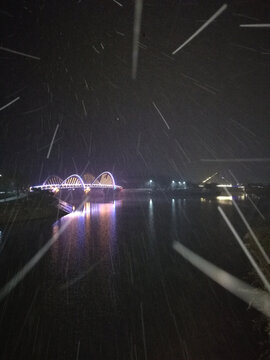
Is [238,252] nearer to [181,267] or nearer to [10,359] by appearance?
[181,267]

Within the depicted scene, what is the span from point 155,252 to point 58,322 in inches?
372

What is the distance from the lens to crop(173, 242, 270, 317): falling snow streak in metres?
7.68

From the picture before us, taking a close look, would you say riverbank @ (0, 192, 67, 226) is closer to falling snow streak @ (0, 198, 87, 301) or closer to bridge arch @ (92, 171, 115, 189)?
falling snow streak @ (0, 198, 87, 301)

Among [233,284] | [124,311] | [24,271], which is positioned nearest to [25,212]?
[24,271]

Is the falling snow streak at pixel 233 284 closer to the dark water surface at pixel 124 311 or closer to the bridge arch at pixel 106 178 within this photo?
the dark water surface at pixel 124 311

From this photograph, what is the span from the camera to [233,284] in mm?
10000

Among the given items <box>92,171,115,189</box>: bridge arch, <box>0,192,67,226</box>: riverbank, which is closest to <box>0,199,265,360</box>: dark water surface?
<box>0,192,67,226</box>: riverbank

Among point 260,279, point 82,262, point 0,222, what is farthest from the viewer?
point 0,222

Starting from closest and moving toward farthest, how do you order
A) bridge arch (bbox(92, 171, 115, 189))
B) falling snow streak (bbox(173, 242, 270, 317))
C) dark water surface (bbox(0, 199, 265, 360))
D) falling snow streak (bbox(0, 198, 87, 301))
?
dark water surface (bbox(0, 199, 265, 360))
falling snow streak (bbox(173, 242, 270, 317))
falling snow streak (bbox(0, 198, 87, 301))
bridge arch (bbox(92, 171, 115, 189))

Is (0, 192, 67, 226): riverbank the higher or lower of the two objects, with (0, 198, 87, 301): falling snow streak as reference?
higher

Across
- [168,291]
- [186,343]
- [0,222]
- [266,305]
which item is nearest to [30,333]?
[186,343]

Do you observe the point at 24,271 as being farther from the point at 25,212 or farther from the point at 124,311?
the point at 25,212

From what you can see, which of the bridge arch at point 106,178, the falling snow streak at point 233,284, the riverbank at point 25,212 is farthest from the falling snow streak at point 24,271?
the bridge arch at point 106,178

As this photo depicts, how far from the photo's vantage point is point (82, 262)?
13.3 metres
